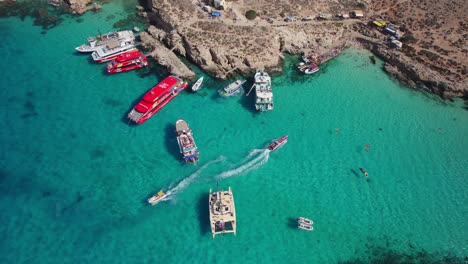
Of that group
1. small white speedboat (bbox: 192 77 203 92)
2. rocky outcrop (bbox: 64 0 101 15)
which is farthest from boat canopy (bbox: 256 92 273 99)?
rocky outcrop (bbox: 64 0 101 15)

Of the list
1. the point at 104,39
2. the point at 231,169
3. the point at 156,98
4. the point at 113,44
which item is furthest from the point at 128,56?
the point at 231,169

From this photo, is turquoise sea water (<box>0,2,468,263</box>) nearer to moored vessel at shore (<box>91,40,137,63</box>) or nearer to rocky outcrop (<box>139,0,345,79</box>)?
moored vessel at shore (<box>91,40,137,63</box>)

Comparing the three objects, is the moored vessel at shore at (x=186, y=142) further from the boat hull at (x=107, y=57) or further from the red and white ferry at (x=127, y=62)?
the boat hull at (x=107, y=57)

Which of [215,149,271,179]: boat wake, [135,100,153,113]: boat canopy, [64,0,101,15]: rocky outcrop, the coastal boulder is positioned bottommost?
[215,149,271,179]: boat wake

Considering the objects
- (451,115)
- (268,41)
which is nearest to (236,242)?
(268,41)

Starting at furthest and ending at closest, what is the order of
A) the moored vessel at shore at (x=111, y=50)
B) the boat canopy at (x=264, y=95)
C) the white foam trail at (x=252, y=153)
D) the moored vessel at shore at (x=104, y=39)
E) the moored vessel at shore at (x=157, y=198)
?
the moored vessel at shore at (x=104, y=39)
the moored vessel at shore at (x=111, y=50)
the boat canopy at (x=264, y=95)
the white foam trail at (x=252, y=153)
the moored vessel at shore at (x=157, y=198)

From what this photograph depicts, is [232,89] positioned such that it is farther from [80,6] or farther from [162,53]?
[80,6]

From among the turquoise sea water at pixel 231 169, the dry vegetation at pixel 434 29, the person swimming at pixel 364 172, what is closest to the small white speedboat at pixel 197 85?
the turquoise sea water at pixel 231 169

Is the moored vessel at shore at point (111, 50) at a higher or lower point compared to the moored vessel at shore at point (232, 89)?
lower
